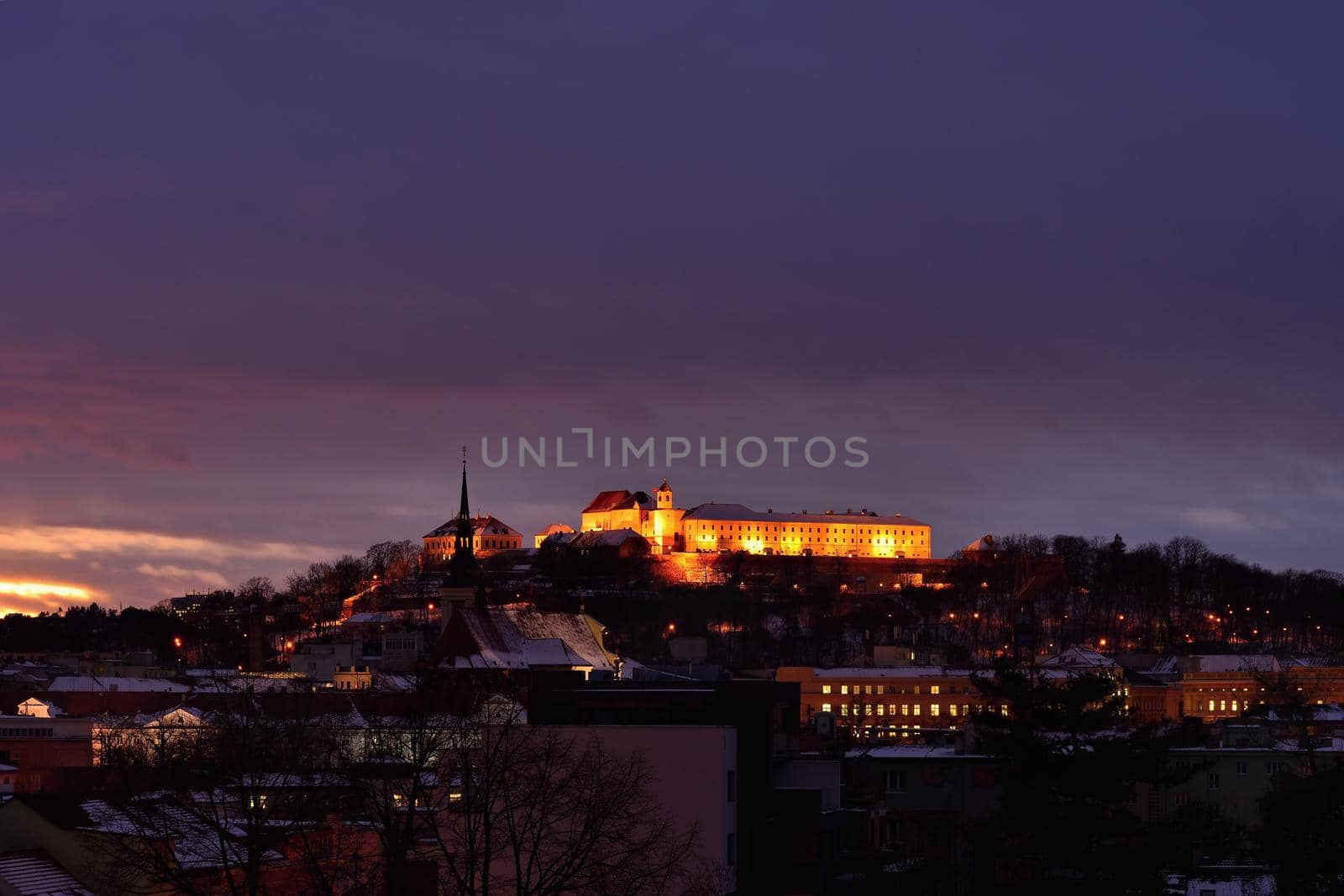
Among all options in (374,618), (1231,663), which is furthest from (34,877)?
(374,618)

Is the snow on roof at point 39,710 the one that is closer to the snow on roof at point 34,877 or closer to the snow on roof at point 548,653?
the snow on roof at point 548,653

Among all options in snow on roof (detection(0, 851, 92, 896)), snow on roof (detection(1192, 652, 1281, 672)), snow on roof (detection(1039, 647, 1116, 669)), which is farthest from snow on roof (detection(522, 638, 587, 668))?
snow on roof (detection(0, 851, 92, 896))

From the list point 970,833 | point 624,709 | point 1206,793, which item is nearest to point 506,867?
point 624,709

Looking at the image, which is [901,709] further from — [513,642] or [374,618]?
[374,618]

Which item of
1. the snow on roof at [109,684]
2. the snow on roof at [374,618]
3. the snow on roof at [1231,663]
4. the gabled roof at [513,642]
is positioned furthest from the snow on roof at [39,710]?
the snow on roof at [374,618]

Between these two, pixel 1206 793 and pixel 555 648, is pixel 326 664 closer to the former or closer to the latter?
pixel 555 648
